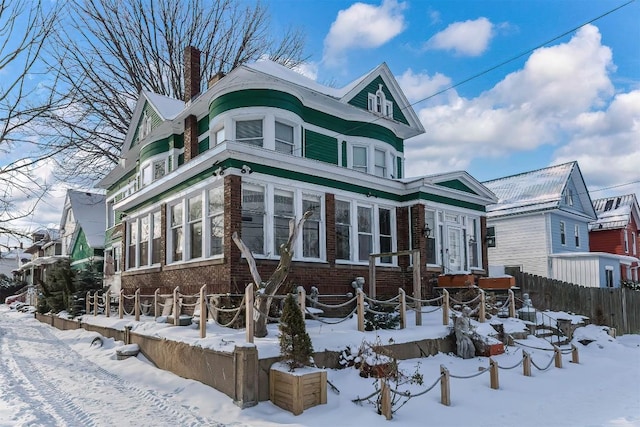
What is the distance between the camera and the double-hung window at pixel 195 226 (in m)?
13.9

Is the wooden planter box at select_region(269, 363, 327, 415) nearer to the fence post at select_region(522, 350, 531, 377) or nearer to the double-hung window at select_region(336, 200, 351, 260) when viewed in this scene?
the fence post at select_region(522, 350, 531, 377)

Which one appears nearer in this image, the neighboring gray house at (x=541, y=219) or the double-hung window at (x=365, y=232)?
the double-hung window at (x=365, y=232)

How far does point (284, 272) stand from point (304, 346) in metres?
2.00

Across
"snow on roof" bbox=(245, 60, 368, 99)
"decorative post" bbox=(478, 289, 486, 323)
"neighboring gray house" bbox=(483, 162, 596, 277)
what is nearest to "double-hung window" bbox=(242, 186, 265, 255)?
"snow on roof" bbox=(245, 60, 368, 99)

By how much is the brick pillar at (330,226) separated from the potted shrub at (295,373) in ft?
20.2

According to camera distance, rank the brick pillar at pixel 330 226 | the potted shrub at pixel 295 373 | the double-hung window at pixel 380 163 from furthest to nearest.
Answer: the double-hung window at pixel 380 163 → the brick pillar at pixel 330 226 → the potted shrub at pixel 295 373

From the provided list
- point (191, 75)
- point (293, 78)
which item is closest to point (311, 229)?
point (293, 78)

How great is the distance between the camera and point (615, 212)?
1367 inches

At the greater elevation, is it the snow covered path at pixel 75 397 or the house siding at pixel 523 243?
the house siding at pixel 523 243

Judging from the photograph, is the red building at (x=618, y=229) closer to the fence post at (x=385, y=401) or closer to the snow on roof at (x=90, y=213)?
the fence post at (x=385, y=401)

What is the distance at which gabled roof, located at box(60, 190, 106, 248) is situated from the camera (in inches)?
1205

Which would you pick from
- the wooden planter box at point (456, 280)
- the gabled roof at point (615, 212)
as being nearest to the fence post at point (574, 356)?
the wooden planter box at point (456, 280)

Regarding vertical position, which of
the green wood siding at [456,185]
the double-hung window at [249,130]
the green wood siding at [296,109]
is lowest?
the green wood siding at [456,185]

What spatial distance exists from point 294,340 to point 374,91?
13557 millimetres
